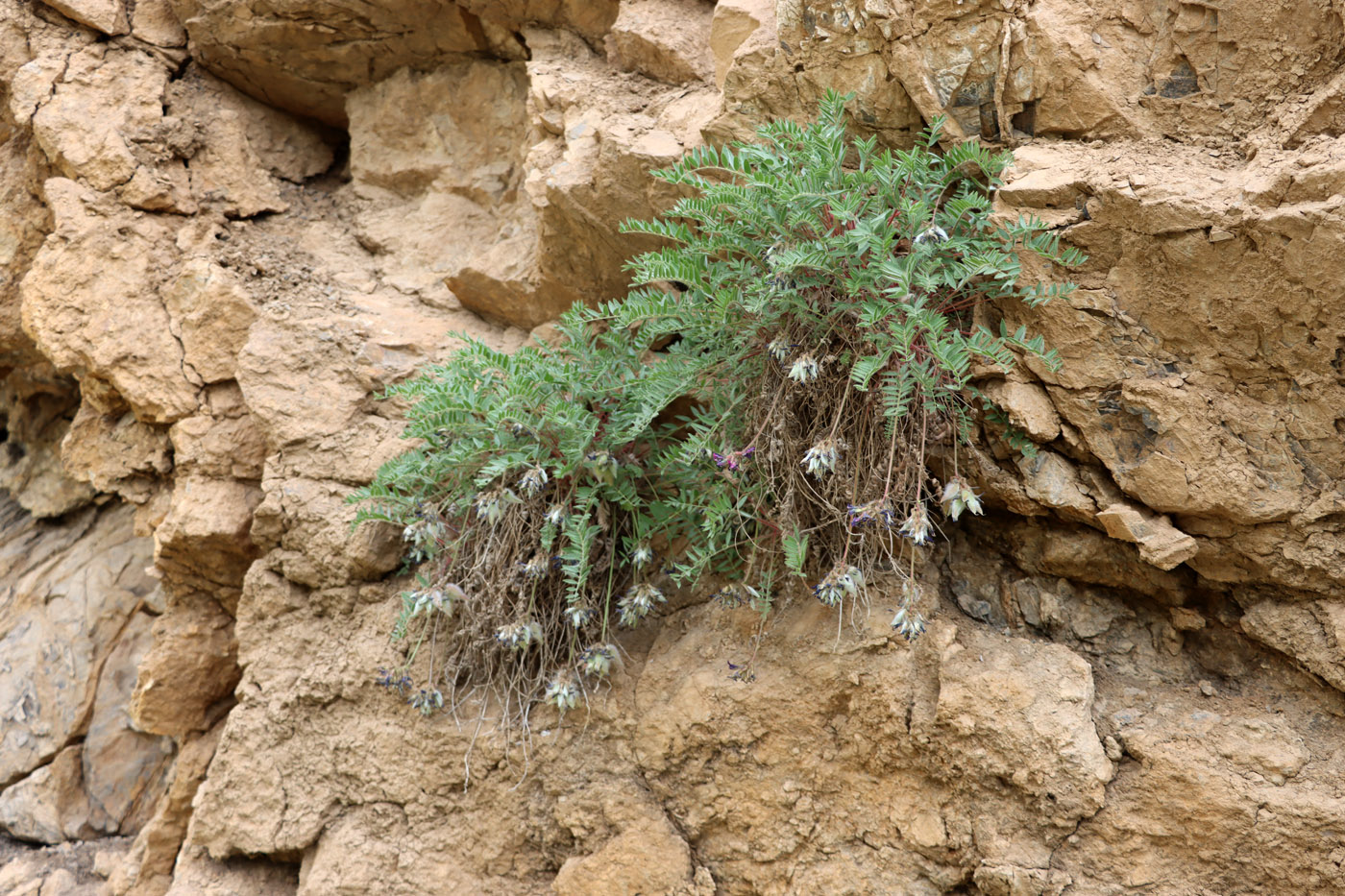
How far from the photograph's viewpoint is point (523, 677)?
2.98 meters

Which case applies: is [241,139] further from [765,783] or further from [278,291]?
[765,783]

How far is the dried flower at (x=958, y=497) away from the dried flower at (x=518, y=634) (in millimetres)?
1317

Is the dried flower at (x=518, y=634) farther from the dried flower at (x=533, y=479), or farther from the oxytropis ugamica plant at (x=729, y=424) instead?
the dried flower at (x=533, y=479)

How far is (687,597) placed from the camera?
2994mm

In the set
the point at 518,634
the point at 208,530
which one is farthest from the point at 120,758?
the point at 518,634

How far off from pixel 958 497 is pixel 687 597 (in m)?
1.02

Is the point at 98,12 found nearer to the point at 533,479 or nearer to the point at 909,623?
the point at 533,479

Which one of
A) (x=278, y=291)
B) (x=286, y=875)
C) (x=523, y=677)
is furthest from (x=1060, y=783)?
(x=278, y=291)

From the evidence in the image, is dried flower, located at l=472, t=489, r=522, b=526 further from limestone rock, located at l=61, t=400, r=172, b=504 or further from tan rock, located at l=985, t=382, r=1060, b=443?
limestone rock, located at l=61, t=400, r=172, b=504

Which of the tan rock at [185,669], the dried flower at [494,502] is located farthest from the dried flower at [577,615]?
the tan rock at [185,669]

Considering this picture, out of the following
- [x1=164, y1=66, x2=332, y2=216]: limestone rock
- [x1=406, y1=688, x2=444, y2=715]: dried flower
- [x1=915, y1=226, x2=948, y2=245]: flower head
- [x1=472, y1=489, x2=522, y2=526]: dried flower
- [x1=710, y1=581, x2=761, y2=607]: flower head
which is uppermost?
[x1=164, y1=66, x2=332, y2=216]: limestone rock

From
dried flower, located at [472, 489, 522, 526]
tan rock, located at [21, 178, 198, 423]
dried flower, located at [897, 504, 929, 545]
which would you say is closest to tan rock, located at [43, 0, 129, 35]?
tan rock, located at [21, 178, 198, 423]

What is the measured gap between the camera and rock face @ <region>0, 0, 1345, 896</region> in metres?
2.26

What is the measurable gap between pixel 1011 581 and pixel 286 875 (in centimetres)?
273
